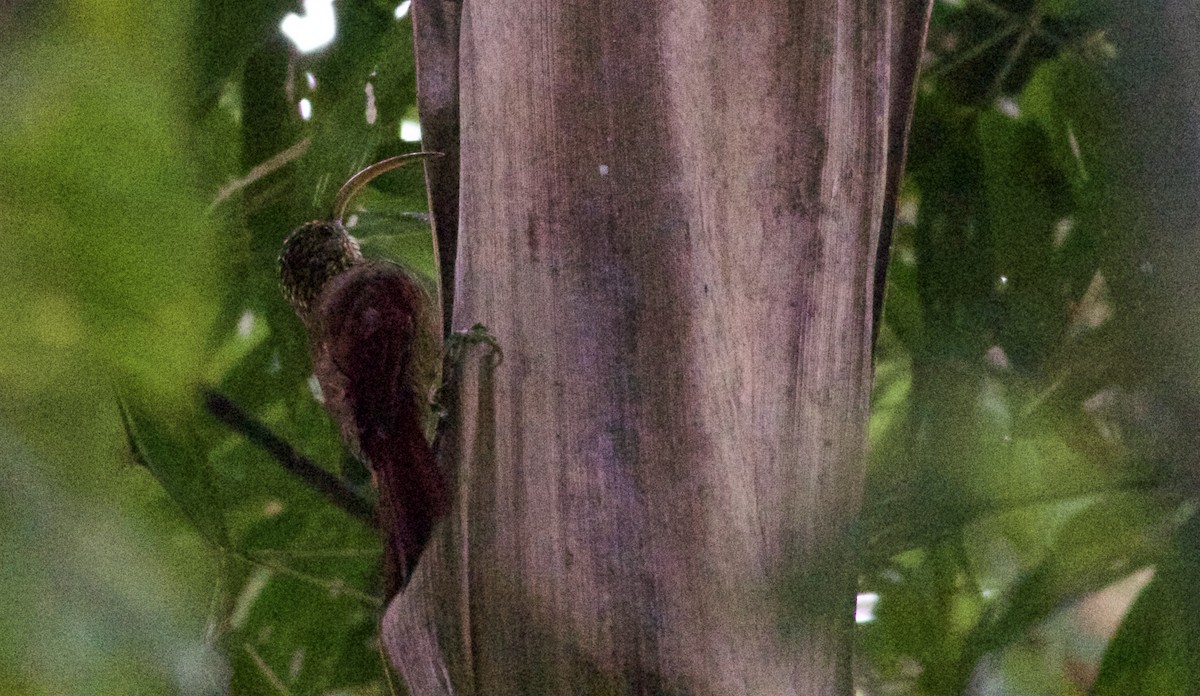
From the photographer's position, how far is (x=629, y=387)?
1.82 feet

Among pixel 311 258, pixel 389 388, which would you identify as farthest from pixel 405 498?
pixel 311 258

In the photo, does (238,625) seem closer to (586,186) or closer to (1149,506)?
(586,186)

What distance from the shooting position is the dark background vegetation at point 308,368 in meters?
0.27

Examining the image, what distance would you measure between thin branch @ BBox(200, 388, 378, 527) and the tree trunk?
0.28 meters

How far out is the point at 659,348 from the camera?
557 mm

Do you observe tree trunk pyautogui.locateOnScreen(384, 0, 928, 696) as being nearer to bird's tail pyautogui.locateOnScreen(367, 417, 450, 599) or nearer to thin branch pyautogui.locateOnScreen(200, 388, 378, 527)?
bird's tail pyautogui.locateOnScreen(367, 417, 450, 599)

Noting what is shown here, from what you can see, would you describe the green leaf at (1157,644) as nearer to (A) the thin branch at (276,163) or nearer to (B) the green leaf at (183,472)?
(B) the green leaf at (183,472)

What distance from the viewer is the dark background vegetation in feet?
0.87

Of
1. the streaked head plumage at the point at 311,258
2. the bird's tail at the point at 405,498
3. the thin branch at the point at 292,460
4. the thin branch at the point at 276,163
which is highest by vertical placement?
the thin branch at the point at 276,163

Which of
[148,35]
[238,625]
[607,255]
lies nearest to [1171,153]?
[607,255]

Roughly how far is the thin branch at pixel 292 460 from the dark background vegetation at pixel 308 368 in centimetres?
8

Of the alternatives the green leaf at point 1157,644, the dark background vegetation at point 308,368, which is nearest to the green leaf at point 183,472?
the dark background vegetation at point 308,368

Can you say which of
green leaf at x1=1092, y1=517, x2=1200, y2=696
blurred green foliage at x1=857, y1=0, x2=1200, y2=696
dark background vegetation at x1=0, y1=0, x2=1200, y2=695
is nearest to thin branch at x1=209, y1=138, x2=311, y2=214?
dark background vegetation at x1=0, y1=0, x2=1200, y2=695

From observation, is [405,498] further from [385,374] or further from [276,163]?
[276,163]
